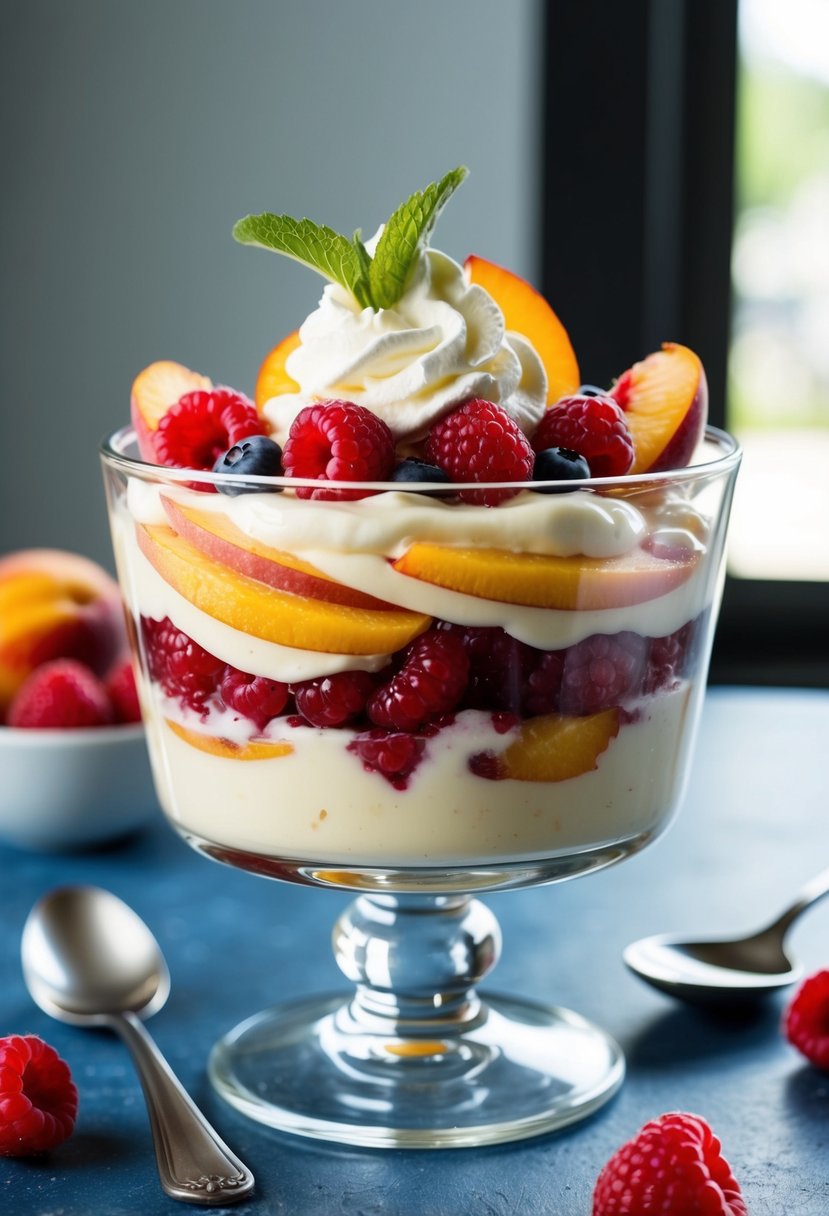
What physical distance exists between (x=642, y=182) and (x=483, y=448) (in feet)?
4.59

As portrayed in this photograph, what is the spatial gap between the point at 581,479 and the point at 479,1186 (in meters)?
0.39

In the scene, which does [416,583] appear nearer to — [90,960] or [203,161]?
[90,960]

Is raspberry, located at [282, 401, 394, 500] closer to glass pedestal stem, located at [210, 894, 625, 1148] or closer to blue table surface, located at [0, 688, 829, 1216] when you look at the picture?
glass pedestal stem, located at [210, 894, 625, 1148]

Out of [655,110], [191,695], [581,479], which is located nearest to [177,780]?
[191,695]

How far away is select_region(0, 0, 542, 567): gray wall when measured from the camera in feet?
7.38

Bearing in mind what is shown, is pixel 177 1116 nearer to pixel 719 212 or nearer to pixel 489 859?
pixel 489 859

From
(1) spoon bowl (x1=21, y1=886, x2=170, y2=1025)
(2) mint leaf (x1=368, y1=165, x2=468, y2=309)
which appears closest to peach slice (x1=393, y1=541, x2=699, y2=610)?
(2) mint leaf (x1=368, y1=165, x2=468, y2=309)

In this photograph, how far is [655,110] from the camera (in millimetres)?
2113

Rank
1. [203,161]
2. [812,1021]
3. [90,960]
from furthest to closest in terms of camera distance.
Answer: [203,161], [90,960], [812,1021]

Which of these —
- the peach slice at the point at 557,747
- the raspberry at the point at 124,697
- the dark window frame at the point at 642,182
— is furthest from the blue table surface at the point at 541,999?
the dark window frame at the point at 642,182

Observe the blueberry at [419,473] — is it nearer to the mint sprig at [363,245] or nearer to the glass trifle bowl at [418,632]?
the glass trifle bowl at [418,632]

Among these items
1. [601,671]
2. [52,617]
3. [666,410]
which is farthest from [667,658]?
[52,617]

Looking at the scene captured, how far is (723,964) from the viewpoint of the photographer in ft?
3.67

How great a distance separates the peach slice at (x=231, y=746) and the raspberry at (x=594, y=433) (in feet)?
0.76
